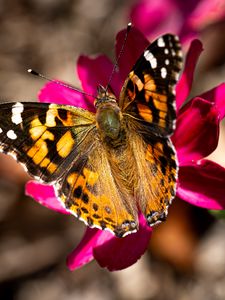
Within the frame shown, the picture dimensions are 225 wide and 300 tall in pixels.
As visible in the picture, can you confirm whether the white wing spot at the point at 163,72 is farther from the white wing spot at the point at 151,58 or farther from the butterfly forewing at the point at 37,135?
the butterfly forewing at the point at 37,135

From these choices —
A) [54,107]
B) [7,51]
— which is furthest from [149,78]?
[7,51]

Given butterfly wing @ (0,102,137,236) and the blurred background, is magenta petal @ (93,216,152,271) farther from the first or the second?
the blurred background

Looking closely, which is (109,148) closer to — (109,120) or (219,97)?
(109,120)

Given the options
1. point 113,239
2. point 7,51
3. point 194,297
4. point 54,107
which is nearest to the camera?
point 54,107

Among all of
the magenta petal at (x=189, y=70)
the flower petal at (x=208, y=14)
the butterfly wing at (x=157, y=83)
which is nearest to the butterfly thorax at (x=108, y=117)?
the butterfly wing at (x=157, y=83)

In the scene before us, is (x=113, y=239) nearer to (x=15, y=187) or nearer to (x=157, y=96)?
(x=157, y=96)

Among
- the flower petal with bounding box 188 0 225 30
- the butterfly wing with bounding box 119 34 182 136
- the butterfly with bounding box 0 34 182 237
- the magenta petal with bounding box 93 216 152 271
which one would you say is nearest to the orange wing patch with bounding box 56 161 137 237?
the butterfly with bounding box 0 34 182 237

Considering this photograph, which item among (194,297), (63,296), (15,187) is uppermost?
(15,187)

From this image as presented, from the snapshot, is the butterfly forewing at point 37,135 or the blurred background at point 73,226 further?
the blurred background at point 73,226
